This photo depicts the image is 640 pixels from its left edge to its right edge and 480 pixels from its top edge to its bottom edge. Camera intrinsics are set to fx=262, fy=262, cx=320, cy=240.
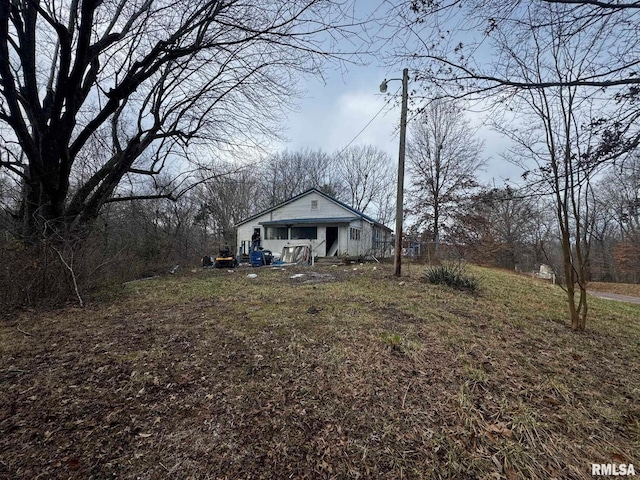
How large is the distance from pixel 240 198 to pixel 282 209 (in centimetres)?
944

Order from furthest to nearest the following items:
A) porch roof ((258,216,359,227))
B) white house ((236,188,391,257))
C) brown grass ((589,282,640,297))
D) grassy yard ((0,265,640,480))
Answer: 1. white house ((236,188,391,257))
2. porch roof ((258,216,359,227))
3. brown grass ((589,282,640,297))
4. grassy yard ((0,265,640,480))

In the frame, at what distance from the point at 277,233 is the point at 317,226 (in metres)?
3.19

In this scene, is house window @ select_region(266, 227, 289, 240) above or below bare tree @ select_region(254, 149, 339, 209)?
below

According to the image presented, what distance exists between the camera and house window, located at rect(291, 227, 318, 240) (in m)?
17.2

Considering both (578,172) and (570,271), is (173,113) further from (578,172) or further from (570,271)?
(570,271)

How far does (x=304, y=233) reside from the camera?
17531mm

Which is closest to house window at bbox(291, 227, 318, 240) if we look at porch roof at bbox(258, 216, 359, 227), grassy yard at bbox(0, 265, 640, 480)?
porch roof at bbox(258, 216, 359, 227)

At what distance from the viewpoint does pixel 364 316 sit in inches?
156

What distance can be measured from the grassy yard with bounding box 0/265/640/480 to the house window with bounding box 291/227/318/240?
13420 millimetres

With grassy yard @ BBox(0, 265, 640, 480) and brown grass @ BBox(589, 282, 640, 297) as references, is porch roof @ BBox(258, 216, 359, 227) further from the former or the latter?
brown grass @ BBox(589, 282, 640, 297)

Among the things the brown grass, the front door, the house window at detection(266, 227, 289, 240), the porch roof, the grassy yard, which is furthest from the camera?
the house window at detection(266, 227, 289, 240)

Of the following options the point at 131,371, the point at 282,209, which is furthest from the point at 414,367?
the point at 282,209

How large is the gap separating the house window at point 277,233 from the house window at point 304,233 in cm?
68

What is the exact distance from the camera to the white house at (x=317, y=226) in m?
16.5
